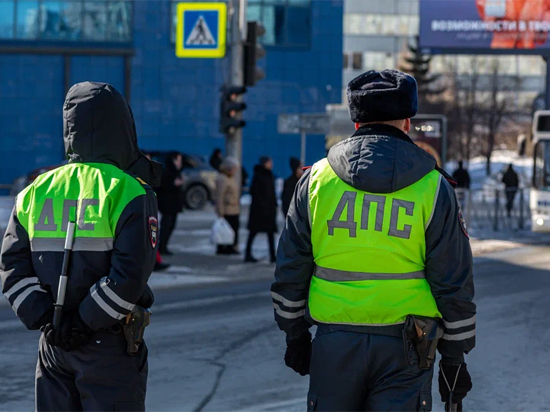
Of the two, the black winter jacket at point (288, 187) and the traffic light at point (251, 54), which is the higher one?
the traffic light at point (251, 54)

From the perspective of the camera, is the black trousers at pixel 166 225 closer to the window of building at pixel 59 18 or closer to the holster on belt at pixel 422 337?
the holster on belt at pixel 422 337

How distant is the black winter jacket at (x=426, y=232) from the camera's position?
344cm

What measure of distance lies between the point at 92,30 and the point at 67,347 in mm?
36460

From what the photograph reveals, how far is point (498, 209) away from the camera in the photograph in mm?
23578

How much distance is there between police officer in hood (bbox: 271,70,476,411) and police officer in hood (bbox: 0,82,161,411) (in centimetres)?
54

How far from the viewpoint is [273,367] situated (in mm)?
7457

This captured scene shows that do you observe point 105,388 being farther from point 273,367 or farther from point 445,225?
point 273,367

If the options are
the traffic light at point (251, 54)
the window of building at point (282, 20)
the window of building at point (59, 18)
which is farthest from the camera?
the window of building at point (282, 20)

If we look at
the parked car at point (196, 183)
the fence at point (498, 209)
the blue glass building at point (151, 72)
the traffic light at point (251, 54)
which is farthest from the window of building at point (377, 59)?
the traffic light at point (251, 54)

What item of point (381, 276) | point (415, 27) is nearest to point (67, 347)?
point (381, 276)

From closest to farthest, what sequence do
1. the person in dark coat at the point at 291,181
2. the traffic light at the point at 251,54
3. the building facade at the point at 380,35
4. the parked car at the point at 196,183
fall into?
the person in dark coat at the point at 291,181 → the traffic light at the point at 251,54 → the parked car at the point at 196,183 → the building facade at the point at 380,35

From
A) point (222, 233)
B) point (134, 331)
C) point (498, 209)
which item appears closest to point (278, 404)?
point (134, 331)

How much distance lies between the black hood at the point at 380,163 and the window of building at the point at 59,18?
36250 mm

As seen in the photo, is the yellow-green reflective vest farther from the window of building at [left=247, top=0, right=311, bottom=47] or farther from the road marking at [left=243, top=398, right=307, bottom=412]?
the window of building at [left=247, top=0, right=311, bottom=47]
